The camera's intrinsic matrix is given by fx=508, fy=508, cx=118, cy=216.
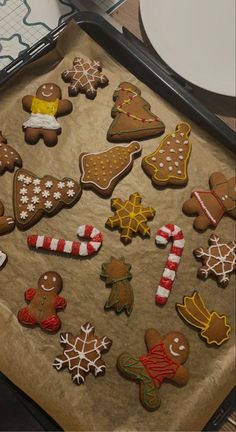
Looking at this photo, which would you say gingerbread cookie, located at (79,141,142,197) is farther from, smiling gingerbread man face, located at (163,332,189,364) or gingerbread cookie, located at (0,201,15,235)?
smiling gingerbread man face, located at (163,332,189,364)

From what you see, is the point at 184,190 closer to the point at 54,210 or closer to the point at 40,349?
the point at 54,210

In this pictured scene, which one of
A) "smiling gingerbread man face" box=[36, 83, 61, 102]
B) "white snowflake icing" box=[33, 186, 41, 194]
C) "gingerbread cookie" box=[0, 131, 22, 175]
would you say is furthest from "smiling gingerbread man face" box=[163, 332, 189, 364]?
"smiling gingerbread man face" box=[36, 83, 61, 102]

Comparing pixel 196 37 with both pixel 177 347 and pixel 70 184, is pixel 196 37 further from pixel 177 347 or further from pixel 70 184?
pixel 177 347

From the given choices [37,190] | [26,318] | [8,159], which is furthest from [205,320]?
[8,159]

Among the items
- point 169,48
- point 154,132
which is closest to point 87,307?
point 154,132

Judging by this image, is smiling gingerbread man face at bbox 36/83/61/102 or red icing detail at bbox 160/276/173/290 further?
smiling gingerbread man face at bbox 36/83/61/102

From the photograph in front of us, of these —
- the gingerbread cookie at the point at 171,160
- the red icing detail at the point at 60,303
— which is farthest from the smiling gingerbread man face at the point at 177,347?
the gingerbread cookie at the point at 171,160

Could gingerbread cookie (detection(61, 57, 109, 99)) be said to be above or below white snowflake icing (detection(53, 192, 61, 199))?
above
